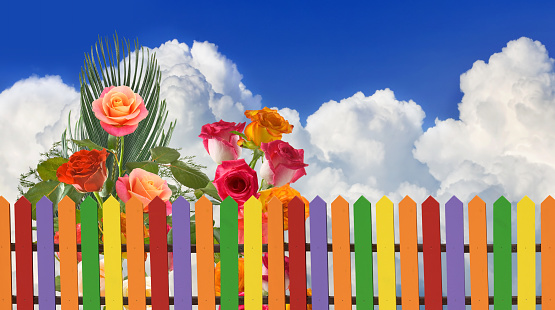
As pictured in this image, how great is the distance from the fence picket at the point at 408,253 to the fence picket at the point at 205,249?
1008 mm

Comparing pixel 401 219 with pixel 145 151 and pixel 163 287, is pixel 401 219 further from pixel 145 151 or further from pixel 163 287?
pixel 145 151

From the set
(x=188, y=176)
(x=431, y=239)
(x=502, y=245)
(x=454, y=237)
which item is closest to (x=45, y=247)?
(x=188, y=176)

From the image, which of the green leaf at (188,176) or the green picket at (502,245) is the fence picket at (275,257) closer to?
the green leaf at (188,176)

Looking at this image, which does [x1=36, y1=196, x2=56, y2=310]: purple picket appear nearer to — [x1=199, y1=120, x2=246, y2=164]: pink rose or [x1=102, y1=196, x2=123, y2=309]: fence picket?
[x1=102, y1=196, x2=123, y2=309]: fence picket

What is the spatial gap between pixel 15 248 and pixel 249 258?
128 centimetres

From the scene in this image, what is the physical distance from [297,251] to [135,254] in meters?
0.86

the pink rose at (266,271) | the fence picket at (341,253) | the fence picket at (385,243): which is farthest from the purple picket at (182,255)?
the fence picket at (385,243)

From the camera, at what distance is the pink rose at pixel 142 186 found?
2.76m

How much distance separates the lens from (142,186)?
2771 millimetres

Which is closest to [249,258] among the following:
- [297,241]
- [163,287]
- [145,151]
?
[297,241]

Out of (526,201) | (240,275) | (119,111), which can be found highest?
(119,111)

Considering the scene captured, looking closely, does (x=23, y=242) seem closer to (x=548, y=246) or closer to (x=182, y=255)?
(x=182, y=255)

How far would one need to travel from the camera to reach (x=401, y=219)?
2893 millimetres

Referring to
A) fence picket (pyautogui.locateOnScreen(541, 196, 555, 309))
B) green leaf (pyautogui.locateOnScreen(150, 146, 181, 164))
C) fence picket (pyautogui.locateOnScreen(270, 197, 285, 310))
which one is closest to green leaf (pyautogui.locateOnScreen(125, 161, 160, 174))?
green leaf (pyautogui.locateOnScreen(150, 146, 181, 164))
